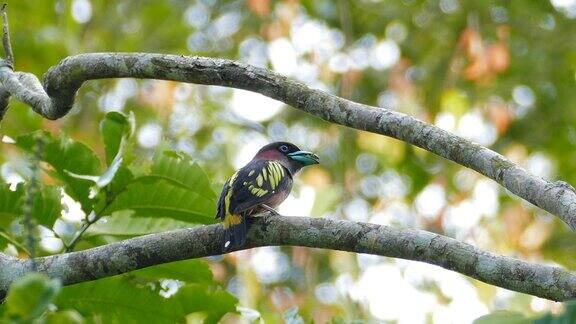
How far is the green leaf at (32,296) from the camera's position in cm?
226

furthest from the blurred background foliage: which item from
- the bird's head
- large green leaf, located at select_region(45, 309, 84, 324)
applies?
large green leaf, located at select_region(45, 309, 84, 324)

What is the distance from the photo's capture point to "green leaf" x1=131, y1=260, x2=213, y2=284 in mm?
4746

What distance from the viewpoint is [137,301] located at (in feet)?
15.0

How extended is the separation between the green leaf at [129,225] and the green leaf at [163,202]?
0.21 feet

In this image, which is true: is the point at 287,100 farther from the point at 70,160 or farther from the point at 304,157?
the point at 304,157

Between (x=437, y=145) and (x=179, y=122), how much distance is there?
7.24 m

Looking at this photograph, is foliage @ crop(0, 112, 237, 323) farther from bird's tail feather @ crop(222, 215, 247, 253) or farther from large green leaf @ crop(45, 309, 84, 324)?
large green leaf @ crop(45, 309, 84, 324)

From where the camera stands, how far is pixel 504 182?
3.67m

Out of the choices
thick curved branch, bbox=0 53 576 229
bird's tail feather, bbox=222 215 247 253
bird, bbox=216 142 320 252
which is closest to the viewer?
thick curved branch, bbox=0 53 576 229

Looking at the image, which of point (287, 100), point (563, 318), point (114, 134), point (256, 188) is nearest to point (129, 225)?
point (114, 134)

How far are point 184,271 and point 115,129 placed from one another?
0.71m

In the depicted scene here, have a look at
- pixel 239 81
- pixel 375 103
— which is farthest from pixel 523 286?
pixel 375 103

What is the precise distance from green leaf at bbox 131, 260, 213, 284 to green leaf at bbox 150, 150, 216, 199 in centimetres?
35

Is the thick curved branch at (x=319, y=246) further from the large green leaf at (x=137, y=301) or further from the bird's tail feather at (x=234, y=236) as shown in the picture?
the large green leaf at (x=137, y=301)
